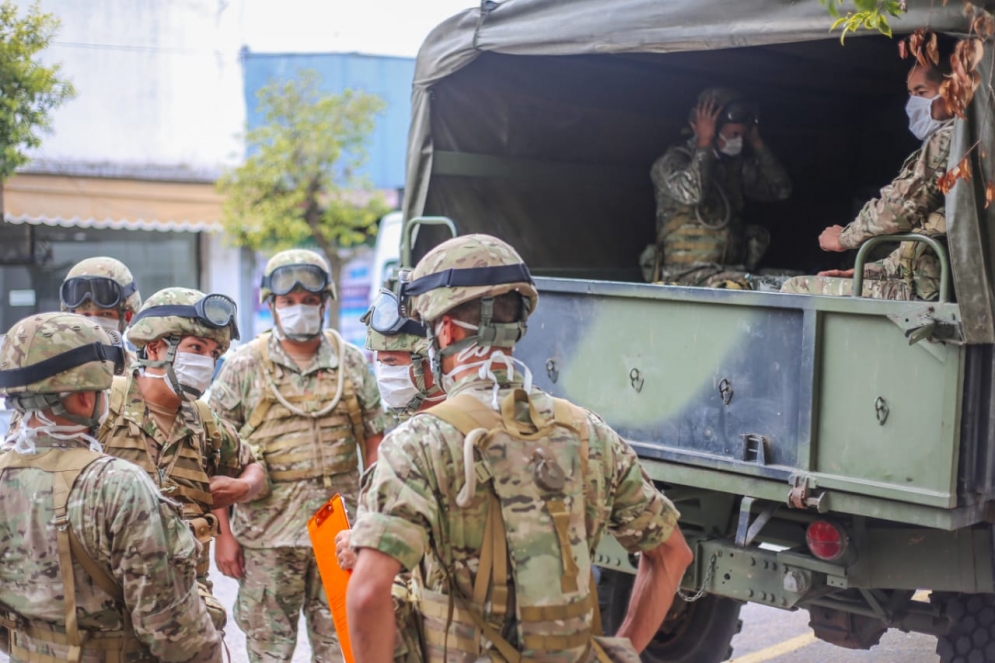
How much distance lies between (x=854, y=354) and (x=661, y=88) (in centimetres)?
303

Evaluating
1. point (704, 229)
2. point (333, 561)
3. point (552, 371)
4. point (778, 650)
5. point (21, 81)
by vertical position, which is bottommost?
point (778, 650)

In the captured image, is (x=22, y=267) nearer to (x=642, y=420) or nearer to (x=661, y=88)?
(x=661, y=88)

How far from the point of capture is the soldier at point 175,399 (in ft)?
11.7

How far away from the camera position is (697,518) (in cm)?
→ 451

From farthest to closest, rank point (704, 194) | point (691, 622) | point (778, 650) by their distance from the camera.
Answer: point (704, 194), point (778, 650), point (691, 622)

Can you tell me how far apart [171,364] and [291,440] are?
94 cm

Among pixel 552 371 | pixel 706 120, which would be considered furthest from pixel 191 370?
pixel 706 120

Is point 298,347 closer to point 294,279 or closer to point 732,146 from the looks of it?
point 294,279

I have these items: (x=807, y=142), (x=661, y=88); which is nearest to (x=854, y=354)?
(x=661, y=88)

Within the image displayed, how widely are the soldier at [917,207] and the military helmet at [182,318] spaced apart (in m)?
2.40

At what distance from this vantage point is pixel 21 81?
8.28 metres

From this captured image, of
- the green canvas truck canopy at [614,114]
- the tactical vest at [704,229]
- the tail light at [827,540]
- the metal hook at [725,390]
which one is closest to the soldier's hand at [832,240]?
the green canvas truck canopy at [614,114]

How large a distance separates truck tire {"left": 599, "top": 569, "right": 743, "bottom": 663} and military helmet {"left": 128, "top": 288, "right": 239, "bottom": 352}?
6.88ft

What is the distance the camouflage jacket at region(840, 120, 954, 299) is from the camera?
4.08m
